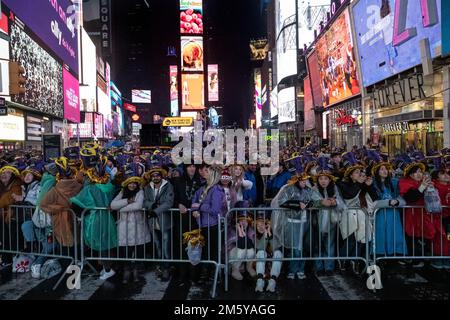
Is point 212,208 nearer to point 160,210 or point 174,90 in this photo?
point 160,210

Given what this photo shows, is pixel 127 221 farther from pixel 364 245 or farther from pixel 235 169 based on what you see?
pixel 364 245

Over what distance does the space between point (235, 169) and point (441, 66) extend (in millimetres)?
16233

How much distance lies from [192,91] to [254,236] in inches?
4199

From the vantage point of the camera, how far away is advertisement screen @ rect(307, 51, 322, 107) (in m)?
45.2

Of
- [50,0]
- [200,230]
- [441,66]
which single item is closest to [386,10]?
[441,66]

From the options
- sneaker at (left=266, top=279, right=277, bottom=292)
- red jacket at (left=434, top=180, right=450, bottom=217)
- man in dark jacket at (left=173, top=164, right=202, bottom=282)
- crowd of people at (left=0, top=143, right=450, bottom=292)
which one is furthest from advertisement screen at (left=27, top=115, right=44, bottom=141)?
red jacket at (left=434, top=180, right=450, bottom=217)

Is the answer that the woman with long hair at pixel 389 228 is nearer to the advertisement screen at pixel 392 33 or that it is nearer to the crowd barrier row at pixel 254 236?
the crowd barrier row at pixel 254 236

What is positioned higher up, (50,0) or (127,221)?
(50,0)

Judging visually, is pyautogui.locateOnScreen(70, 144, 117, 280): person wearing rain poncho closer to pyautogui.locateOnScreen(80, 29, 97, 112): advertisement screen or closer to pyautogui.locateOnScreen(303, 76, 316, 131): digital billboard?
pyautogui.locateOnScreen(303, 76, 316, 131): digital billboard

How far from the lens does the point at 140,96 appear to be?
5310 inches

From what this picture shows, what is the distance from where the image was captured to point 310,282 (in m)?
6.55

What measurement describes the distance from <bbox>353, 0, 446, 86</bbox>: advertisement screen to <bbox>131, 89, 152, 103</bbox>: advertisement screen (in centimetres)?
11066

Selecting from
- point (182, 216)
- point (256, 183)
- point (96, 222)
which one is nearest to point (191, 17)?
point (256, 183)

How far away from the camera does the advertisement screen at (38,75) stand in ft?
90.7
